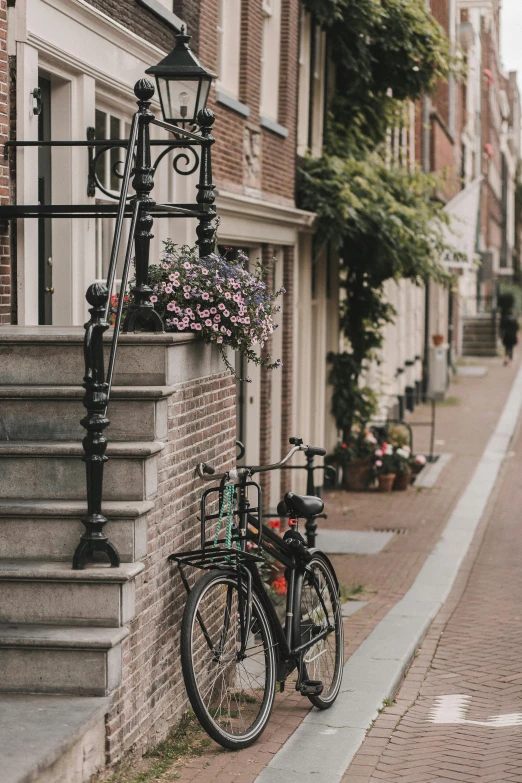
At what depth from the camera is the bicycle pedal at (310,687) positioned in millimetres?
6320

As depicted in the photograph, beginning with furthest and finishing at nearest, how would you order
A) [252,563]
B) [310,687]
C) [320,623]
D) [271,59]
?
[271,59], [320,623], [310,687], [252,563]

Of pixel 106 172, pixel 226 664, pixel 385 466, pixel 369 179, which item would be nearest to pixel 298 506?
pixel 226 664

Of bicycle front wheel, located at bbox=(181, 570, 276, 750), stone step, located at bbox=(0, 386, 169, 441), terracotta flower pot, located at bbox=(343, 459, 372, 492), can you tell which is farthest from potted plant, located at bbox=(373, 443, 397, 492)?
stone step, located at bbox=(0, 386, 169, 441)

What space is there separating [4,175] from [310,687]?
11.4ft

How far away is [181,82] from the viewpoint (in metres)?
8.30

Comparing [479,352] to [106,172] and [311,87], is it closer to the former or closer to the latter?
[311,87]

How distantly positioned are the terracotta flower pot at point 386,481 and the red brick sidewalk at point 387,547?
185 mm

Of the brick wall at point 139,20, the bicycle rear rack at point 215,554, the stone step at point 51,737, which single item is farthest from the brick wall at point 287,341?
the stone step at point 51,737

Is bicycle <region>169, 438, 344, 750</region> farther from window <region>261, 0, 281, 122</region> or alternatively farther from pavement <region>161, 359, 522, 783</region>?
window <region>261, 0, 281, 122</region>

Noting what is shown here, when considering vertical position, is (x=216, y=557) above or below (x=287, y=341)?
below

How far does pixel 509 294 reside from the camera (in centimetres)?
5475

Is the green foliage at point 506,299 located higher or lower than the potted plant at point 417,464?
higher

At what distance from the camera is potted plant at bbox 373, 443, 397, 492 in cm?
1659

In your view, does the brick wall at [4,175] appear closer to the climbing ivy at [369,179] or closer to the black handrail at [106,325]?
the black handrail at [106,325]
